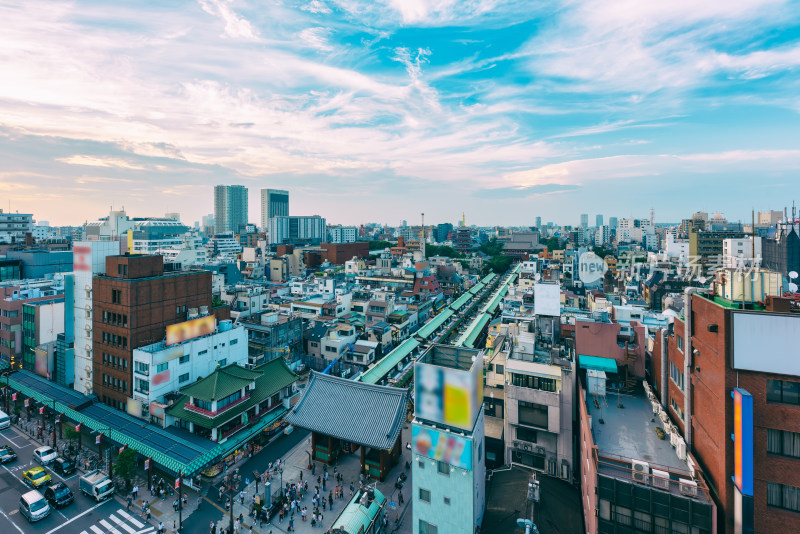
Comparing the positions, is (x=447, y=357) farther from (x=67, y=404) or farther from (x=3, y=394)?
(x=3, y=394)

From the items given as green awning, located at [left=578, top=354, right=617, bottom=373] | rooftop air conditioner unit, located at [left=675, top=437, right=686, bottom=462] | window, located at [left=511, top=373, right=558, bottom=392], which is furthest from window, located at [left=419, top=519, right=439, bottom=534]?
green awning, located at [left=578, top=354, right=617, bottom=373]

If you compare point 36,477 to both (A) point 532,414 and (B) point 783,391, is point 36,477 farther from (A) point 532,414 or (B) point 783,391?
(B) point 783,391

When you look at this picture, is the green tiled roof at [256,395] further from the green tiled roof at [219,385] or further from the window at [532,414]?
the window at [532,414]

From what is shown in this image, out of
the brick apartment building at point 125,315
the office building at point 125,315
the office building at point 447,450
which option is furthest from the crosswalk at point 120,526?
the office building at point 447,450

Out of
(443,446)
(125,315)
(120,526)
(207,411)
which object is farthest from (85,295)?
(443,446)

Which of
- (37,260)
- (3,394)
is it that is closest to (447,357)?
(3,394)
